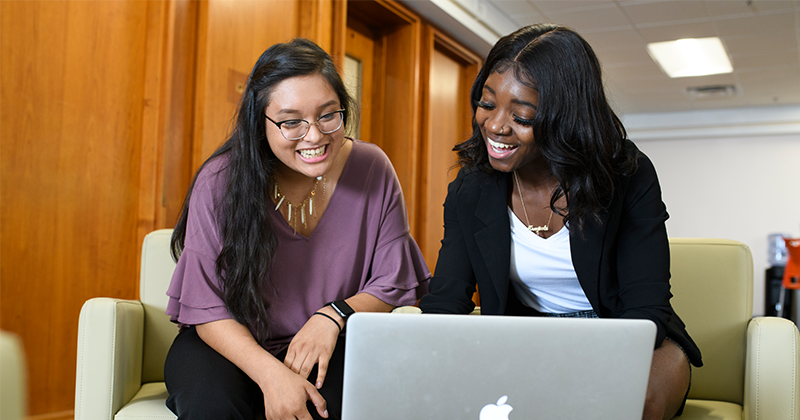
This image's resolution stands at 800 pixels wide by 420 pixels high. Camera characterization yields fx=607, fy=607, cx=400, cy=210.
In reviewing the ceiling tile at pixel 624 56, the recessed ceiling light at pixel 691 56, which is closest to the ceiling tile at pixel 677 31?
the recessed ceiling light at pixel 691 56

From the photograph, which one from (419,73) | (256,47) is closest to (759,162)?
(419,73)

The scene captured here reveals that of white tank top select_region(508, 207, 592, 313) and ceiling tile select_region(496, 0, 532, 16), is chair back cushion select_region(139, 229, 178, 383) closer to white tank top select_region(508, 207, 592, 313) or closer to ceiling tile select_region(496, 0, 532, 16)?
white tank top select_region(508, 207, 592, 313)

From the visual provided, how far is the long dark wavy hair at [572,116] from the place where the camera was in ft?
3.90

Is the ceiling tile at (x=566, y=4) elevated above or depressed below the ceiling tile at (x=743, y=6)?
above

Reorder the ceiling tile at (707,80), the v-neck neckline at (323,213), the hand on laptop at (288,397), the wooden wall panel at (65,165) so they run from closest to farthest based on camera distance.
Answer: the hand on laptop at (288,397) → the v-neck neckline at (323,213) → the wooden wall panel at (65,165) → the ceiling tile at (707,80)

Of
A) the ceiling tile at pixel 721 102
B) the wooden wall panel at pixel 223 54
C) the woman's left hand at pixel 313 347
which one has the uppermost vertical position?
the ceiling tile at pixel 721 102

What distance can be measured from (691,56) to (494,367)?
6214 mm

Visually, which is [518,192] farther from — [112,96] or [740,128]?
[740,128]

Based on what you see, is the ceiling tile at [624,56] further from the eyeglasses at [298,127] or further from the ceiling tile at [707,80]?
the eyeglasses at [298,127]

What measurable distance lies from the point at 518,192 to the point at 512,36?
1.15ft

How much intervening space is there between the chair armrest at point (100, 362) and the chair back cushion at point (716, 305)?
137 cm

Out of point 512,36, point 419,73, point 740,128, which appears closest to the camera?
point 512,36

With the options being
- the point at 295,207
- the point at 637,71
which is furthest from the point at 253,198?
the point at 637,71

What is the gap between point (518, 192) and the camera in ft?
4.60
